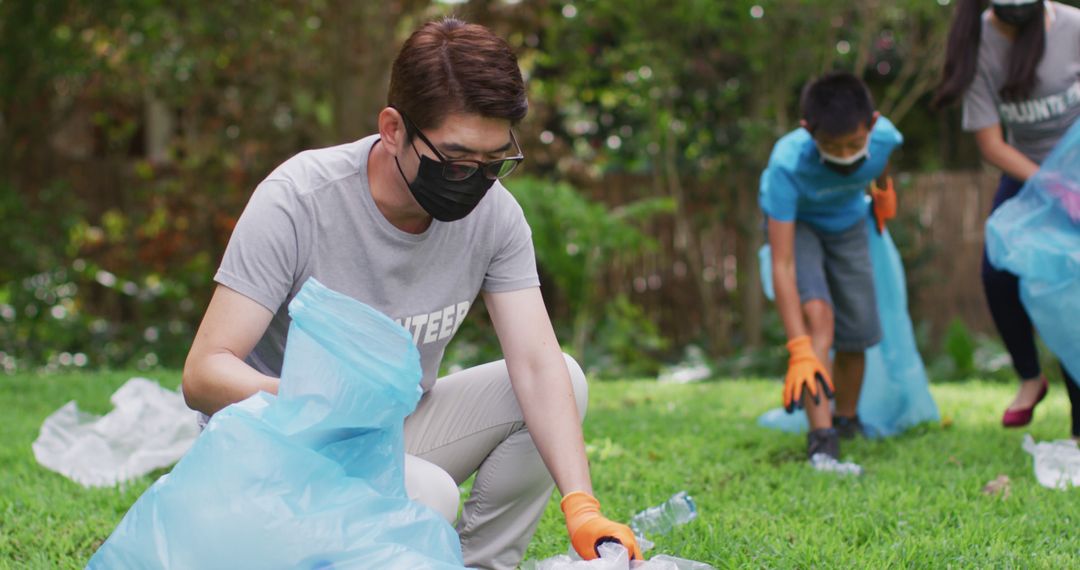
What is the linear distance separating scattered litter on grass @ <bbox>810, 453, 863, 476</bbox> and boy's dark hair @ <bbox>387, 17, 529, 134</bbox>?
191cm

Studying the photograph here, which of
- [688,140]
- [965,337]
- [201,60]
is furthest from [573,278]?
[201,60]

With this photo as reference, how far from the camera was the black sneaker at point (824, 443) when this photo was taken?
148 inches

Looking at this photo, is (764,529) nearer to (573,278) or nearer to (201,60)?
(573,278)

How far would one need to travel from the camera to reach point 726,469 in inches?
142

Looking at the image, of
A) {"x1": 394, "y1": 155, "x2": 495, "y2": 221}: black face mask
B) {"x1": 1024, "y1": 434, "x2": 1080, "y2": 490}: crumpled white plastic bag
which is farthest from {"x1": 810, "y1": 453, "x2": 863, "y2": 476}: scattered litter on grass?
{"x1": 394, "y1": 155, "x2": 495, "y2": 221}: black face mask

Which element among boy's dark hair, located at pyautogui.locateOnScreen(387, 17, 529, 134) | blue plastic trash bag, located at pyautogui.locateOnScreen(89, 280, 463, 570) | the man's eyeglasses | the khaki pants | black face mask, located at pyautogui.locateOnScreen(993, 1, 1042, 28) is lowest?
the khaki pants

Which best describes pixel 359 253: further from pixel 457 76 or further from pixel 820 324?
pixel 820 324

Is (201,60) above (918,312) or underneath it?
above

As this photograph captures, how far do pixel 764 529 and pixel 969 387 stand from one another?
150 inches

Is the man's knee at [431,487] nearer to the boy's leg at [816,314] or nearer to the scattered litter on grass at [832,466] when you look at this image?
the scattered litter on grass at [832,466]

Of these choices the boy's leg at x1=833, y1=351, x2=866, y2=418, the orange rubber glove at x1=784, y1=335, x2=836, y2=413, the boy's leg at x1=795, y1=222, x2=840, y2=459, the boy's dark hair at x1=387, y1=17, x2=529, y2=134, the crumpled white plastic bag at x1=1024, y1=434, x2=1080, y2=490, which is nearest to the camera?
the boy's dark hair at x1=387, y1=17, x2=529, y2=134

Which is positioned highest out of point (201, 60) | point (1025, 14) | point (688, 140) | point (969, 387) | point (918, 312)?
point (1025, 14)

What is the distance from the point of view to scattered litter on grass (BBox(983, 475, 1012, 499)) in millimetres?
3170

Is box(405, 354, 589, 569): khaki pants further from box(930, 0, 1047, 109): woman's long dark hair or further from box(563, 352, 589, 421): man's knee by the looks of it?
box(930, 0, 1047, 109): woman's long dark hair
